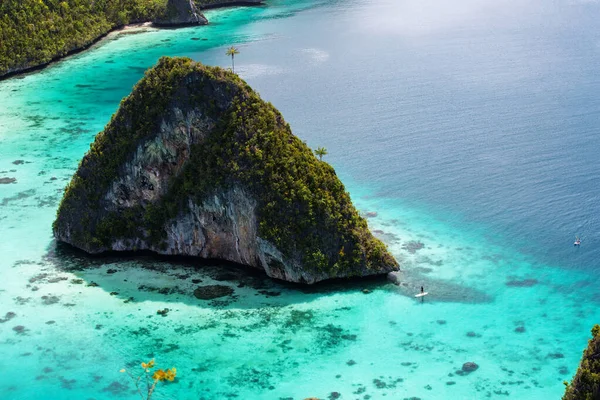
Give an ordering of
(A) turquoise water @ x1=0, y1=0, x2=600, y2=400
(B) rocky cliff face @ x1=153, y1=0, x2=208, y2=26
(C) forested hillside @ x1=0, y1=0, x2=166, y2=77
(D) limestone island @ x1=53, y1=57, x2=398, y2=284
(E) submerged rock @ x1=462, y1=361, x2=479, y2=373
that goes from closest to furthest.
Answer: (E) submerged rock @ x1=462, y1=361, x2=479, y2=373 → (A) turquoise water @ x1=0, y1=0, x2=600, y2=400 → (D) limestone island @ x1=53, y1=57, x2=398, y2=284 → (C) forested hillside @ x1=0, y1=0, x2=166, y2=77 → (B) rocky cliff face @ x1=153, y1=0, x2=208, y2=26

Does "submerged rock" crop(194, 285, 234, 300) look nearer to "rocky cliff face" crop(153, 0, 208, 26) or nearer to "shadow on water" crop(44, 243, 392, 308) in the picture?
"shadow on water" crop(44, 243, 392, 308)

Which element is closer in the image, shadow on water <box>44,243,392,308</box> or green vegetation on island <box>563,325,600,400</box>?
green vegetation on island <box>563,325,600,400</box>

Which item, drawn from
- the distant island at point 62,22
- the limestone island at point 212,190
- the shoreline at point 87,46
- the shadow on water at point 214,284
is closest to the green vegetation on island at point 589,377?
the shadow on water at point 214,284

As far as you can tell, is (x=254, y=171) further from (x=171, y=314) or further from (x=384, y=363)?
(x=384, y=363)

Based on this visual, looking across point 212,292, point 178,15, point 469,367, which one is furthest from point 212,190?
point 178,15

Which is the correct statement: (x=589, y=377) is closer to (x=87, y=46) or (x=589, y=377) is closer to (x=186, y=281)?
(x=186, y=281)

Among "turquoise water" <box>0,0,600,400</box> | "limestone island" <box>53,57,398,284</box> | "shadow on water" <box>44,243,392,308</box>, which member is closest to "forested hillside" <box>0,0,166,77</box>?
"turquoise water" <box>0,0,600,400</box>
